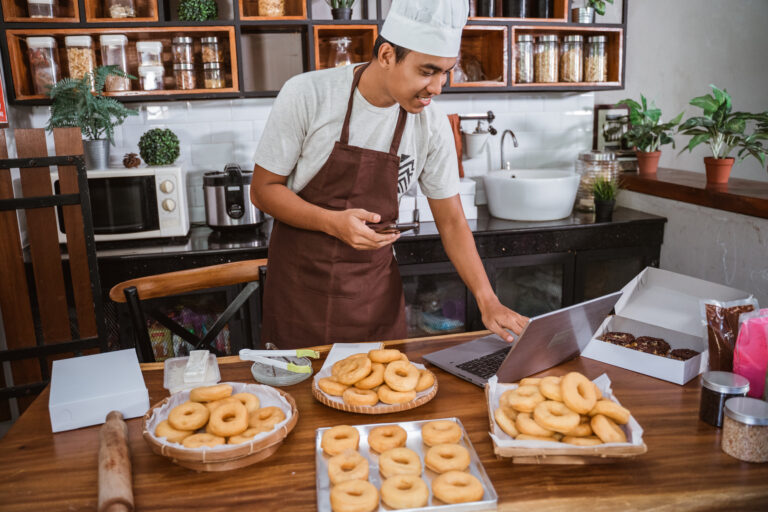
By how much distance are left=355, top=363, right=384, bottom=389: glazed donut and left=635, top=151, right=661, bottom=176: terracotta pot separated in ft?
9.50

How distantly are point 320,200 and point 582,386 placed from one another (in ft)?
3.58

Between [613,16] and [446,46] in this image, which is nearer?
[446,46]

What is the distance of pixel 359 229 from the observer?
165cm

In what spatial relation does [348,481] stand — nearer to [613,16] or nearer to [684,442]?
[684,442]

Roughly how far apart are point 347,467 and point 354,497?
0.10 m

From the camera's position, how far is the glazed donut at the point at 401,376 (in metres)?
1.33

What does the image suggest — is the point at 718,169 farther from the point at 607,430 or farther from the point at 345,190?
the point at 607,430

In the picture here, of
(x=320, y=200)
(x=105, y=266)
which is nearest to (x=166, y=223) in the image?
(x=105, y=266)

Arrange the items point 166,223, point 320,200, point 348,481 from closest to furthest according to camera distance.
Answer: point 348,481 → point 320,200 → point 166,223

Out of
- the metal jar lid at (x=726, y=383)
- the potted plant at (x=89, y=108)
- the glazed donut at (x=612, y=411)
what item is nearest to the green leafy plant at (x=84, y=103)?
the potted plant at (x=89, y=108)

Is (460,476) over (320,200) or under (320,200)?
under

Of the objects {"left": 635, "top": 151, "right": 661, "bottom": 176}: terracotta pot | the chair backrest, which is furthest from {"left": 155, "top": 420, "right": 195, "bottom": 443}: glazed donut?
{"left": 635, "top": 151, "right": 661, "bottom": 176}: terracotta pot

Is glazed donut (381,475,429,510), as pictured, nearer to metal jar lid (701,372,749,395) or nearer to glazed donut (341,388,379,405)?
glazed donut (341,388,379,405)

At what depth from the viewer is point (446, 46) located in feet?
5.52
